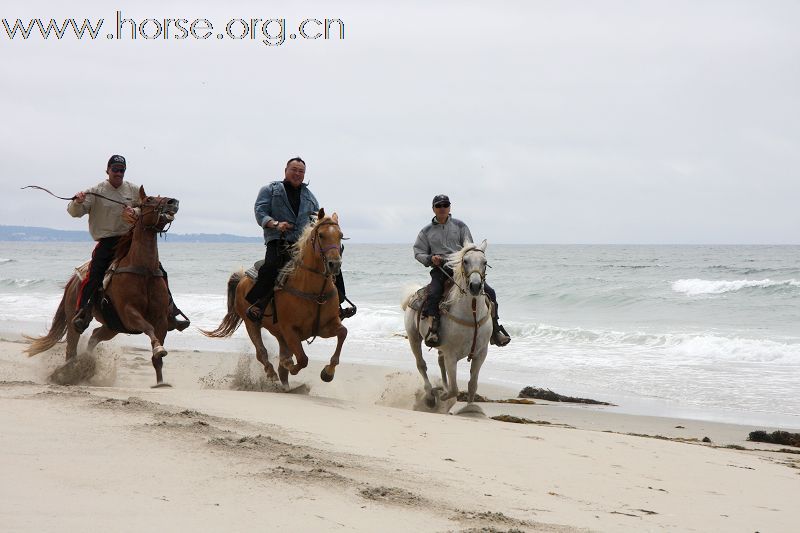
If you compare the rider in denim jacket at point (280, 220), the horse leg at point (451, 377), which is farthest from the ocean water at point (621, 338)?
the rider in denim jacket at point (280, 220)

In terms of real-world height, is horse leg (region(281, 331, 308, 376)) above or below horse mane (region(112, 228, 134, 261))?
below

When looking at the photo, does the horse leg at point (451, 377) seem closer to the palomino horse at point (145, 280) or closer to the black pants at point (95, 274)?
the palomino horse at point (145, 280)

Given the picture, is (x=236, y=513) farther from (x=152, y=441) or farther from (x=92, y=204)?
(x=92, y=204)

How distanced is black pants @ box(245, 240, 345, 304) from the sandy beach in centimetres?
124

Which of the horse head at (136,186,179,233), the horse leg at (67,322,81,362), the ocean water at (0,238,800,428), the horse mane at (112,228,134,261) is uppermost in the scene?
the horse head at (136,186,179,233)

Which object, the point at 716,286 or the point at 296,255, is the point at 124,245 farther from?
the point at 716,286

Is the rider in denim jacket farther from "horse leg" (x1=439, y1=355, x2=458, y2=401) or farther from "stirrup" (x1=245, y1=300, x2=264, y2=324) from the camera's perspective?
"horse leg" (x1=439, y1=355, x2=458, y2=401)

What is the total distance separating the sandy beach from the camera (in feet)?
13.3

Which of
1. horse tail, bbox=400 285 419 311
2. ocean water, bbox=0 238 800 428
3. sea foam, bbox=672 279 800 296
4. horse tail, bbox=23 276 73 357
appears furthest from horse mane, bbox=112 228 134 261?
sea foam, bbox=672 279 800 296

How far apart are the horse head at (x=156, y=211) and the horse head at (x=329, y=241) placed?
174 cm

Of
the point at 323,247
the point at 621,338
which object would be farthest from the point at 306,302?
the point at 621,338

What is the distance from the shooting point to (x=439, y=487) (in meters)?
5.02

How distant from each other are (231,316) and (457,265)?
3.40 m

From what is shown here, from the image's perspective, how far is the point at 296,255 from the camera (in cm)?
897
